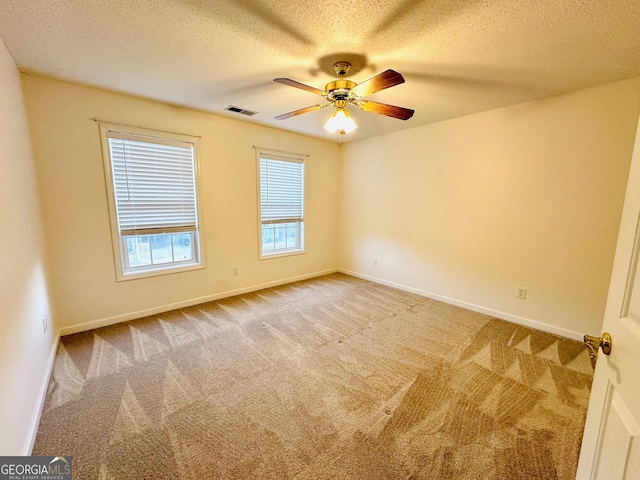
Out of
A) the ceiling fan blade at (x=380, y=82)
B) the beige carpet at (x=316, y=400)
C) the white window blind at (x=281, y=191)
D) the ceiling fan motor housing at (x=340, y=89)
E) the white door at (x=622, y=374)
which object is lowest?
the beige carpet at (x=316, y=400)

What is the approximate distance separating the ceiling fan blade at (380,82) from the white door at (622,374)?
119cm

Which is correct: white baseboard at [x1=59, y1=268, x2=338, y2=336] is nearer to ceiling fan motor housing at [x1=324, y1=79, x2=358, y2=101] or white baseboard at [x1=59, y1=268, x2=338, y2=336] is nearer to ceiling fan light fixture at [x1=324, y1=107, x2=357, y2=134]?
ceiling fan light fixture at [x1=324, y1=107, x2=357, y2=134]

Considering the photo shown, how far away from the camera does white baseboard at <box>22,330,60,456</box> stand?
4.65 feet

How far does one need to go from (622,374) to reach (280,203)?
381 centimetres

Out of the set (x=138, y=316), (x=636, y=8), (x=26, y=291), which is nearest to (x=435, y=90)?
(x=636, y=8)

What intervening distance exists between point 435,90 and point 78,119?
3396mm

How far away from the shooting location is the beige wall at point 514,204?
238 centimetres

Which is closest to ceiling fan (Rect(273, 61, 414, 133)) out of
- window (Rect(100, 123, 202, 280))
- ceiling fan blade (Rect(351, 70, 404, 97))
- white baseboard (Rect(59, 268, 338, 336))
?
ceiling fan blade (Rect(351, 70, 404, 97))

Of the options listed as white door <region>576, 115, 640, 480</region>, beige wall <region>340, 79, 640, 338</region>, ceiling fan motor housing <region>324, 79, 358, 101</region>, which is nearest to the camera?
white door <region>576, 115, 640, 480</region>

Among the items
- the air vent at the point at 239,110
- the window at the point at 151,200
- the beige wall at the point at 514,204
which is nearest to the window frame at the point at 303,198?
the air vent at the point at 239,110

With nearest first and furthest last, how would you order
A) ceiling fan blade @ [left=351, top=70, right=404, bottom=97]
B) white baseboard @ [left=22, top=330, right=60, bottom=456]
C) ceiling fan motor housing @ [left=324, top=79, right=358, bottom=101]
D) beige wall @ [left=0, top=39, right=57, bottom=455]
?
1. beige wall @ [left=0, top=39, right=57, bottom=455]
2. white baseboard @ [left=22, top=330, right=60, bottom=456]
3. ceiling fan blade @ [left=351, top=70, right=404, bottom=97]
4. ceiling fan motor housing @ [left=324, top=79, right=358, bottom=101]

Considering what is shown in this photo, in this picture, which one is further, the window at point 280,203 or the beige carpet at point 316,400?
the window at point 280,203

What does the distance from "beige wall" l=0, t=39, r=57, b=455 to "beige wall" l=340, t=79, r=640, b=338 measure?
3.86m

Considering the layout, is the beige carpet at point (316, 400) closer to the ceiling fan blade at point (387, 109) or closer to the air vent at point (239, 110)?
the ceiling fan blade at point (387, 109)
